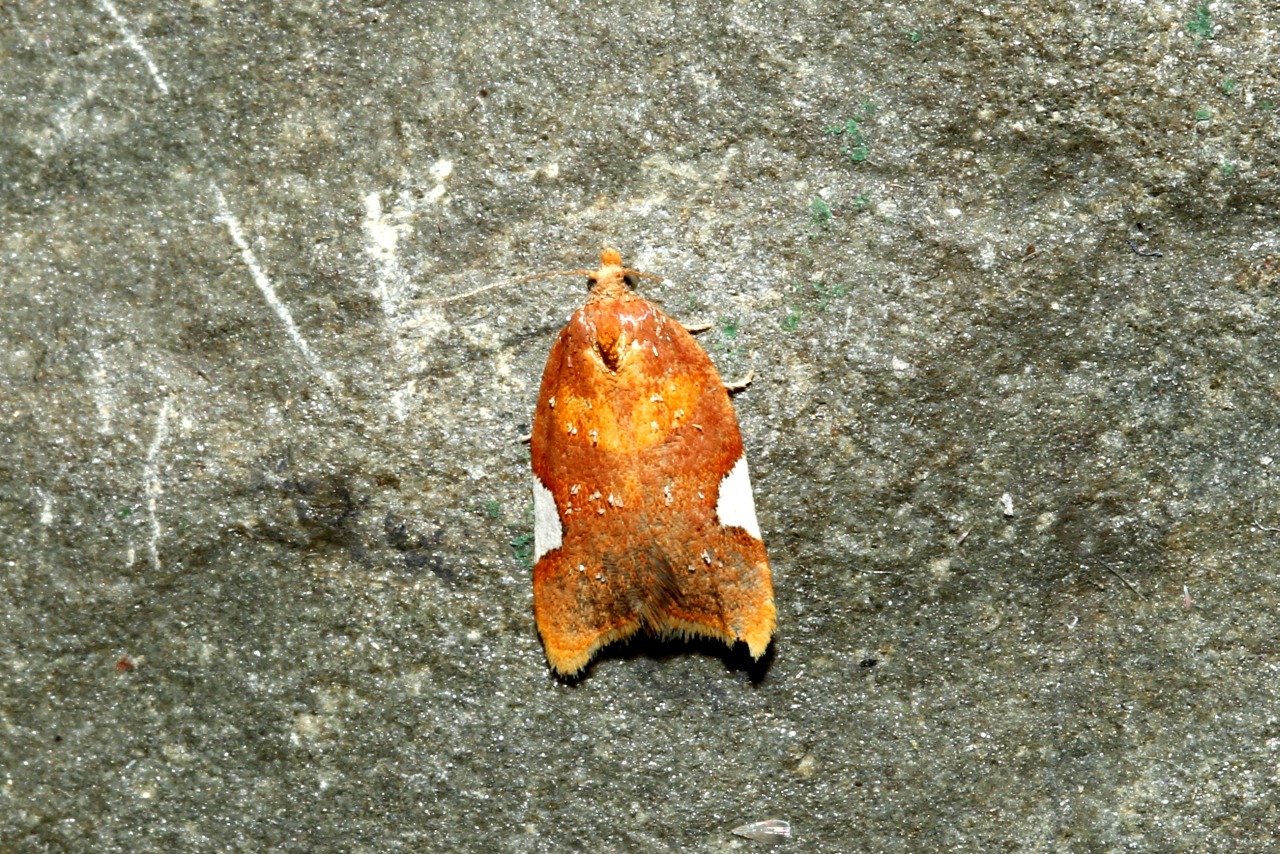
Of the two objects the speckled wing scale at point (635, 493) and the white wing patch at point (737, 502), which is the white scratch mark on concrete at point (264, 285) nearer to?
the speckled wing scale at point (635, 493)

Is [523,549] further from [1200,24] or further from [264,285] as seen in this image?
[1200,24]

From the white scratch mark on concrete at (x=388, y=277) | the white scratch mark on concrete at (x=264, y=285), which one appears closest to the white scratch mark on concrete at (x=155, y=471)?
the white scratch mark on concrete at (x=264, y=285)

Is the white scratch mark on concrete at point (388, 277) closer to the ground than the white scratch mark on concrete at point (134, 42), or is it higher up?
closer to the ground

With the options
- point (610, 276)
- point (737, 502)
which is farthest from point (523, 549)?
point (610, 276)

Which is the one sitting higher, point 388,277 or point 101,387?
point 388,277

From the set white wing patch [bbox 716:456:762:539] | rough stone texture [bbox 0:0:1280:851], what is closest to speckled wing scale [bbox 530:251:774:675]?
white wing patch [bbox 716:456:762:539]

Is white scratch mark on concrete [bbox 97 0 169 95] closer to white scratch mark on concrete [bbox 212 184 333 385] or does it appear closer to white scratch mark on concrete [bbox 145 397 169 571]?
white scratch mark on concrete [bbox 212 184 333 385]
